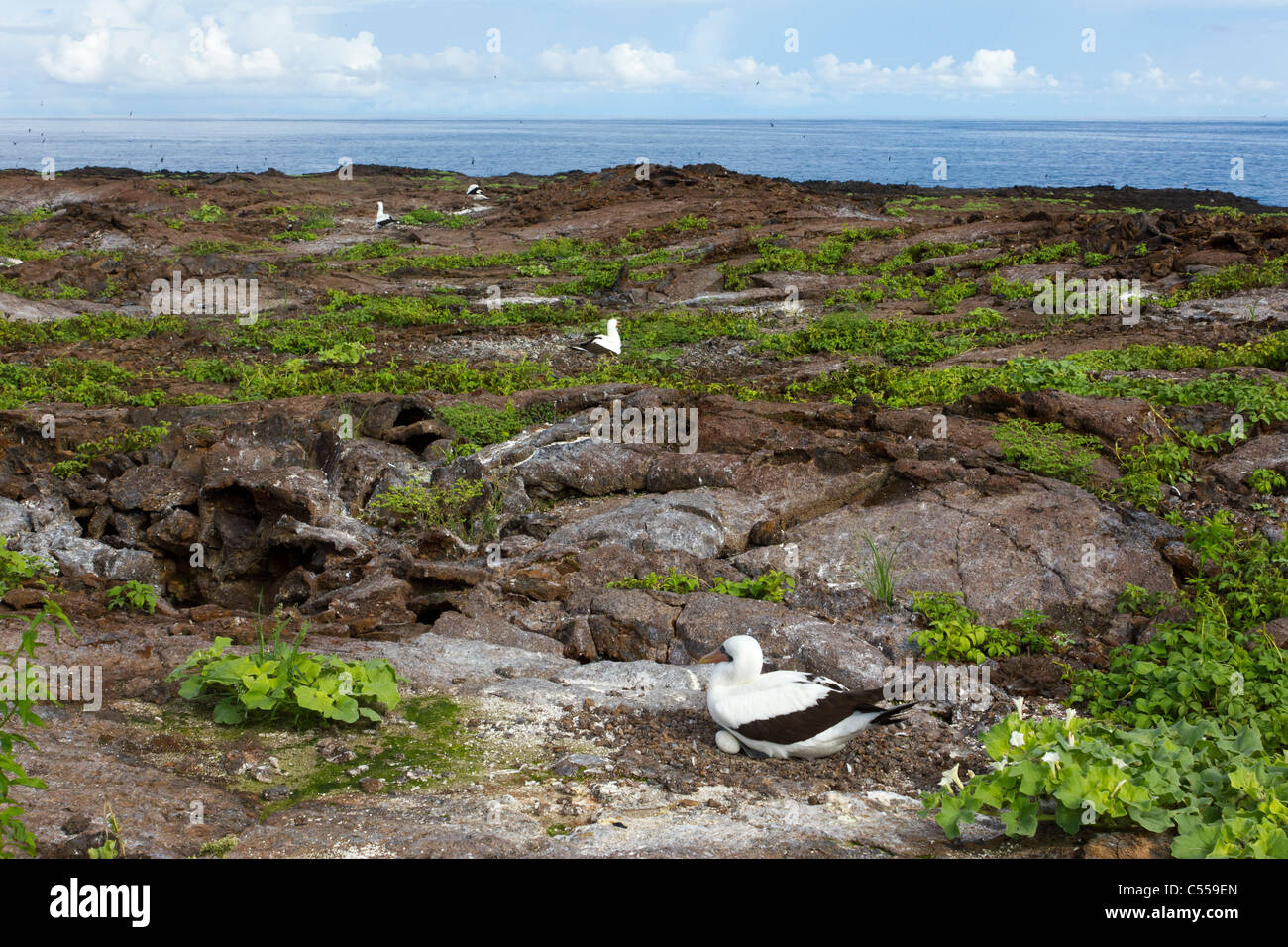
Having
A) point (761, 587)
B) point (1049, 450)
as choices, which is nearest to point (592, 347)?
point (1049, 450)

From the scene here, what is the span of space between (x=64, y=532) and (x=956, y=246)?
20822 mm

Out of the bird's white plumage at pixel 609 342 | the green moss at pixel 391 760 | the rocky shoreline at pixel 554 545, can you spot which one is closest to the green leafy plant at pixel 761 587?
the rocky shoreline at pixel 554 545

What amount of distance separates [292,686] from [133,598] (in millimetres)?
3096

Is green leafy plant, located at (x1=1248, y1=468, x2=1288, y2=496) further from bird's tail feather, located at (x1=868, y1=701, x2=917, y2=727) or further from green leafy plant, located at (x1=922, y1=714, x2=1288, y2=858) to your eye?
green leafy plant, located at (x1=922, y1=714, x2=1288, y2=858)

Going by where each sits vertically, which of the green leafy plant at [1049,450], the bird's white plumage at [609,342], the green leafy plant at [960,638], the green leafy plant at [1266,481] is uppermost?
the bird's white plumage at [609,342]

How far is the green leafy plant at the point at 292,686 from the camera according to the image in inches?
219

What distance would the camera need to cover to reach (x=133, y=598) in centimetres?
802

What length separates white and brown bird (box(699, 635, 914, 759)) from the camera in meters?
5.45

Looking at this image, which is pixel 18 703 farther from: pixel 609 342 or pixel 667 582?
pixel 609 342

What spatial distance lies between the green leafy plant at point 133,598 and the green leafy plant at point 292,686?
2438mm

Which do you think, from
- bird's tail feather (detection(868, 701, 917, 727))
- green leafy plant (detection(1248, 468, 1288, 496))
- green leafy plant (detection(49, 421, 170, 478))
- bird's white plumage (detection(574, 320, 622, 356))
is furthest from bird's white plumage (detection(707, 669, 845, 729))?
bird's white plumage (detection(574, 320, 622, 356))

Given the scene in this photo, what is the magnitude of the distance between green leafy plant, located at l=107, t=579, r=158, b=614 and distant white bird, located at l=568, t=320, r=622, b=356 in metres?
10.1

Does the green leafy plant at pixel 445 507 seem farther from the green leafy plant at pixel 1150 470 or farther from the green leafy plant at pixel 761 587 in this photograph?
the green leafy plant at pixel 1150 470

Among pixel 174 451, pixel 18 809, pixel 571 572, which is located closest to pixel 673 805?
pixel 18 809
